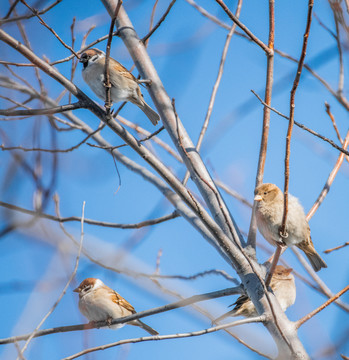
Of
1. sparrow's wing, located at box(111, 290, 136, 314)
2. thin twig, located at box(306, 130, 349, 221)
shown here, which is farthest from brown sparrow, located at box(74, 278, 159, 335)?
thin twig, located at box(306, 130, 349, 221)

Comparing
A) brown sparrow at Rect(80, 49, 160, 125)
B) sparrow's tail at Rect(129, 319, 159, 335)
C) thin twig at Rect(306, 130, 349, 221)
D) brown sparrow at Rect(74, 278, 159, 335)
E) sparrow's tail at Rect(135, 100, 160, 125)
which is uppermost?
brown sparrow at Rect(80, 49, 160, 125)

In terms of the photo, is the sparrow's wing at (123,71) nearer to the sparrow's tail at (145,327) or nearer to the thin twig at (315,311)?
the sparrow's tail at (145,327)

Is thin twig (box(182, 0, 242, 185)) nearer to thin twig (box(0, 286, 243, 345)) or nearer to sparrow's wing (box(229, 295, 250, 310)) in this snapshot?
thin twig (box(0, 286, 243, 345))

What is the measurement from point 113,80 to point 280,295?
8.98 ft

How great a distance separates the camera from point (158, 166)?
258 cm

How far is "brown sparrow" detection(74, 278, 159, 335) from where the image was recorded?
4461 millimetres

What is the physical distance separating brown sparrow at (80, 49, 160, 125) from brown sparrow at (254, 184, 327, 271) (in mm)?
1474

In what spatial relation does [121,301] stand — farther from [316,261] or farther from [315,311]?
[315,311]

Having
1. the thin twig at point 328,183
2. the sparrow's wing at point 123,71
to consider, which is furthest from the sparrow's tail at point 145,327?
the sparrow's wing at point 123,71

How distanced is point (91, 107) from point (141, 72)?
0.77 m

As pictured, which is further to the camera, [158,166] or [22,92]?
[22,92]

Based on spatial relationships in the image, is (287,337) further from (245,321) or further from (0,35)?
(0,35)

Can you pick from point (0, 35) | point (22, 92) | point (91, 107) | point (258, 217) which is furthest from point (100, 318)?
point (0, 35)

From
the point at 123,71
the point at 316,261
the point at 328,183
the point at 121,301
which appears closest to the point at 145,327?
the point at 121,301
